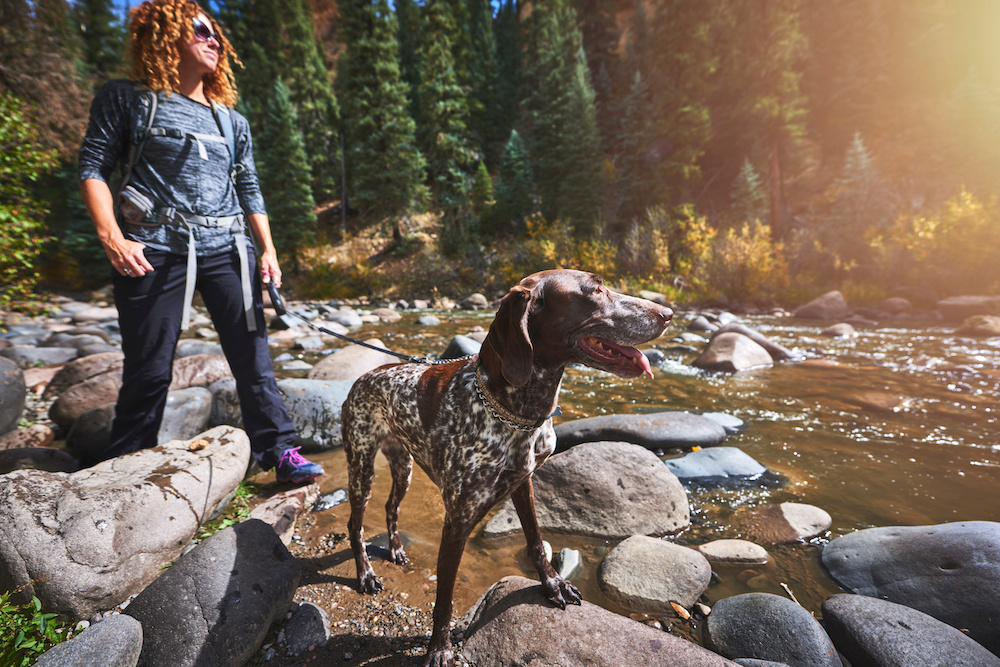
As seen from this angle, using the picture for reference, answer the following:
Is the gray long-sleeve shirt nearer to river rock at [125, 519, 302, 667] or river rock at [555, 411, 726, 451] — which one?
river rock at [125, 519, 302, 667]

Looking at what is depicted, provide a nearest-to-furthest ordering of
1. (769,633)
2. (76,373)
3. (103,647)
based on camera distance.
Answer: (103,647)
(769,633)
(76,373)

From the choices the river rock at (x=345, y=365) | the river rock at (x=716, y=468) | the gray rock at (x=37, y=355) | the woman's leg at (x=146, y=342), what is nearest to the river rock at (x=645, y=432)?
the river rock at (x=716, y=468)

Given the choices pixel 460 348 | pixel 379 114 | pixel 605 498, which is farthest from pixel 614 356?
pixel 379 114

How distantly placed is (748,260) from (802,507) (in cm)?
1560

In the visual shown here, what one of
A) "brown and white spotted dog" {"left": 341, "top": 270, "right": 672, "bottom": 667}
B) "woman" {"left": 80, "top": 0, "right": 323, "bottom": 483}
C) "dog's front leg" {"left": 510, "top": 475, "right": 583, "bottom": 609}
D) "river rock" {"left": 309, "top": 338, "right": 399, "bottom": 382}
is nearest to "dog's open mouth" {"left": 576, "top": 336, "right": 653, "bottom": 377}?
"brown and white spotted dog" {"left": 341, "top": 270, "right": 672, "bottom": 667}

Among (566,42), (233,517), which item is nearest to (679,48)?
(566,42)

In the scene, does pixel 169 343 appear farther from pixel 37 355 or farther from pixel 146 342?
pixel 37 355

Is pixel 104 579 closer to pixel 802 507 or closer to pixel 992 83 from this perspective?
pixel 802 507

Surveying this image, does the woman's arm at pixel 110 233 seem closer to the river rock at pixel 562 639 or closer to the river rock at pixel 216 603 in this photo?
the river rock at pixel 216 603

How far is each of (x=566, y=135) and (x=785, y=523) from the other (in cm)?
2801

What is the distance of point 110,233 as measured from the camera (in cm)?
257

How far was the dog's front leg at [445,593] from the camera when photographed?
6.39 ft

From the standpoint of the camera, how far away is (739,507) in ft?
11.4

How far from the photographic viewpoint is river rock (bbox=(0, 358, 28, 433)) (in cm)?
409
